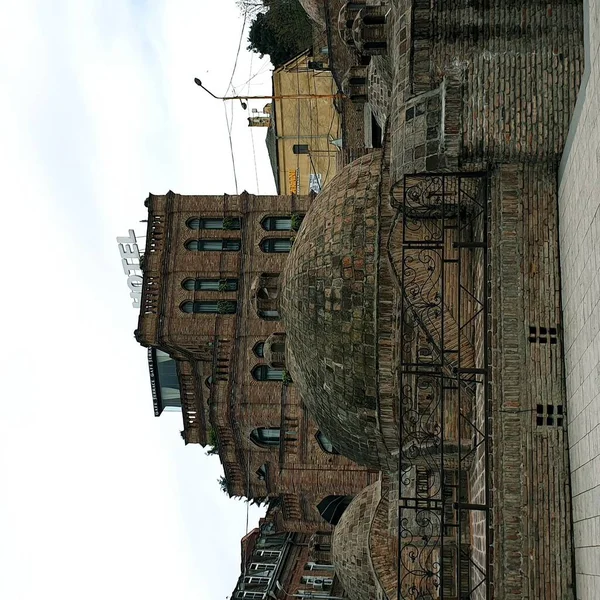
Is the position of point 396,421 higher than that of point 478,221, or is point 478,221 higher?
point 478,221

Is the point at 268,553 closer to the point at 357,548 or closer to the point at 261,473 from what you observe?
the point at 261,473

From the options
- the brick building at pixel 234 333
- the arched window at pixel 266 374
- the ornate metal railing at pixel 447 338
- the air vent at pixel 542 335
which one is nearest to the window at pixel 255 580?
the brick building at pixel 234 333

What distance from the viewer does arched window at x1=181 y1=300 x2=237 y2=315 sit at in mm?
23812

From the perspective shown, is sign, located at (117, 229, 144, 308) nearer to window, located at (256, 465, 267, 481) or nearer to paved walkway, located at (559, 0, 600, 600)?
window, located at (256, 465, 267, 481)

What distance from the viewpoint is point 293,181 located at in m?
29.9

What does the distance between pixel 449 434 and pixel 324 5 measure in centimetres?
1567

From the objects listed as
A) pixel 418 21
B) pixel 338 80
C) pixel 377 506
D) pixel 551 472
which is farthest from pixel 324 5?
pixel 551 472

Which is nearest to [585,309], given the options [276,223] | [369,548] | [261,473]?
[369,548]

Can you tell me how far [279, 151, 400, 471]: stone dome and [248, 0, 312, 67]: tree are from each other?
19.7m

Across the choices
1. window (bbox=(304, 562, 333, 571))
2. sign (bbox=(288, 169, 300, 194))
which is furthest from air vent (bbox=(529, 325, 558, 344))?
sign (bbox=(288, 169, 300, 194))

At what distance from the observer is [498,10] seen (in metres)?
11.2

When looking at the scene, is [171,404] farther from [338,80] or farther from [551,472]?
[551,472]

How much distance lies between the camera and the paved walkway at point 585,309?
28.5 feet

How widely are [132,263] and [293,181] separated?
24.8 feet
